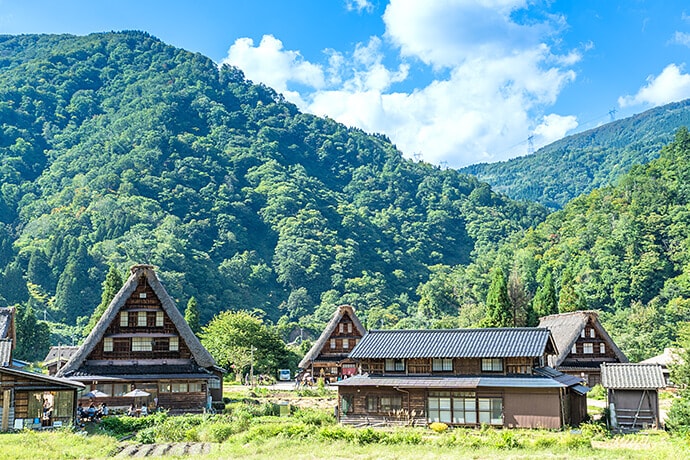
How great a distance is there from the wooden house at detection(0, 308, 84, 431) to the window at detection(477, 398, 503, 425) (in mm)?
17801

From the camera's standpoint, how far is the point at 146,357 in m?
40.3

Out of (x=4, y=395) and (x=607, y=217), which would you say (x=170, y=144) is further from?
(x=4, y=395)

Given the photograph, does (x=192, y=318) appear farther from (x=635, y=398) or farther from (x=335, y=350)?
(x=635, y=398)

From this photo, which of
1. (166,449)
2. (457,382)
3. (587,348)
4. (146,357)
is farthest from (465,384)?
(587,348)

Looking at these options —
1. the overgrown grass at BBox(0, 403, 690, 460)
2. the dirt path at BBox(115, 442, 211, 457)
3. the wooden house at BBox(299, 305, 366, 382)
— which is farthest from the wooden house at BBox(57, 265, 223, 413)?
the wooden house at BBox(299, 305, 366, 382)

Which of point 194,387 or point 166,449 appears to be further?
point 194,387

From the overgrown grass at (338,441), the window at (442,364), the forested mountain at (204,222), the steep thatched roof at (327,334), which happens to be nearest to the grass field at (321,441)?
the overgrown grass at (338,441)

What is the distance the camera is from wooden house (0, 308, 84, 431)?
30344 mm

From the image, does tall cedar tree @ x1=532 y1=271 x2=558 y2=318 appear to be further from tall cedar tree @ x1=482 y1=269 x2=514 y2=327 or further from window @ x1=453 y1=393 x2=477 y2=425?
window @ x1=453 y1=393 x2=477 y2=425

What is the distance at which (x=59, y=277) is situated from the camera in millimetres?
122062

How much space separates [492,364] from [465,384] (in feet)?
7.02

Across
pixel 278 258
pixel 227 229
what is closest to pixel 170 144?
pixel 227 229

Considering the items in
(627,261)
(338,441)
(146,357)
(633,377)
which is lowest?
(338,441)

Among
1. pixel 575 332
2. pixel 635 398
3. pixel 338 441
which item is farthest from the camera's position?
pixel 575 332
